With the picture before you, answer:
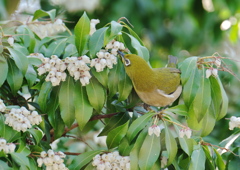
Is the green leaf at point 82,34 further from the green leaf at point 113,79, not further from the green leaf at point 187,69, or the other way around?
the green leaf at point 187,69

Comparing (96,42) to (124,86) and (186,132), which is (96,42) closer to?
(124,86)

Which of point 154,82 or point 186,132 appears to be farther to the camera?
point 154,82

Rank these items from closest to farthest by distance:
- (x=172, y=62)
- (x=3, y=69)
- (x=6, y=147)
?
(x=6, y=147) < (x=3, y=69) < (x=172, y=62)

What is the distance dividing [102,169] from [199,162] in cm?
32

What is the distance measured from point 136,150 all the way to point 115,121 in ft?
0.81

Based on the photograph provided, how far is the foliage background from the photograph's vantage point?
3.28 metres

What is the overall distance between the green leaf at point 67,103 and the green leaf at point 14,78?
0.14m

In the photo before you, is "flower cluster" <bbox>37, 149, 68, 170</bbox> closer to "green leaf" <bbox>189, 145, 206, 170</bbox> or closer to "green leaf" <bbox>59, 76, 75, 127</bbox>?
"green leaf" <bbox>59, 76, 75, 127</bbox>

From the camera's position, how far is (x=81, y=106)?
5.35 ft

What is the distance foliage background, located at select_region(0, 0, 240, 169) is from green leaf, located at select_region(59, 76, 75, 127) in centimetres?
90

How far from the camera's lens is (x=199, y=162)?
1585 mm

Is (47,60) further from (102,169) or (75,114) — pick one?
(102,169)

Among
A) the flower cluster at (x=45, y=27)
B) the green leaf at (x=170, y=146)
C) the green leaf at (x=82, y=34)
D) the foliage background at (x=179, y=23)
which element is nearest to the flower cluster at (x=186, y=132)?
the green leaf at (x=170, y=146)

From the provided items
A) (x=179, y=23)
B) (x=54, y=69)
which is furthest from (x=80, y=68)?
(x=179, y=23)
